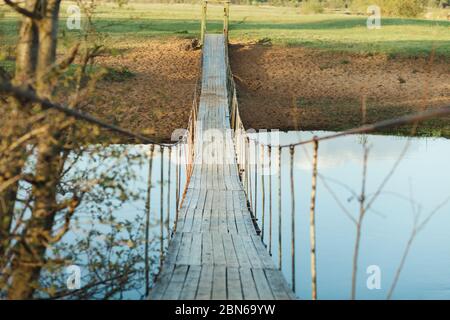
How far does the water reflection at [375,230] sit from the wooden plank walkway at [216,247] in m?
0.64

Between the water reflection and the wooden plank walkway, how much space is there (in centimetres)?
64

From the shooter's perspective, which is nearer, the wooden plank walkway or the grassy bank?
the wooden plank walkway

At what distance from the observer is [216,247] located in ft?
19.2

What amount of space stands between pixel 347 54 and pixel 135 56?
5.13m

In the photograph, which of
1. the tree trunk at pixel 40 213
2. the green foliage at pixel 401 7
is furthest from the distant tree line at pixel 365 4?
the tree trunk at pixel 40 213

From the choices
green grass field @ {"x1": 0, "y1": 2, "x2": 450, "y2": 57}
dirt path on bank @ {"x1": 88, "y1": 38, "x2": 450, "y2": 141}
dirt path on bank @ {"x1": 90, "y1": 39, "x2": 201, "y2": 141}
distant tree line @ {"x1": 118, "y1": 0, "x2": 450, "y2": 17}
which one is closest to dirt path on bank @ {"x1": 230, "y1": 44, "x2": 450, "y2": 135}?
dirt path on bank @ {"x1": 88, "y1": 38, "x2": 450, "y2": 141}

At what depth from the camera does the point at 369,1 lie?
1636 inches

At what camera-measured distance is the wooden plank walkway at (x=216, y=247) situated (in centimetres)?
448

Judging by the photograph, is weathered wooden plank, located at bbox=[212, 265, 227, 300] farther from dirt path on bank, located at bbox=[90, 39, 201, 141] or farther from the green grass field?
the green grass field

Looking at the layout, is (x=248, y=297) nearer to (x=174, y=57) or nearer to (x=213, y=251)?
(x=213, y=251)

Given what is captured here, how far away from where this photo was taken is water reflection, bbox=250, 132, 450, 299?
733 centimetres
